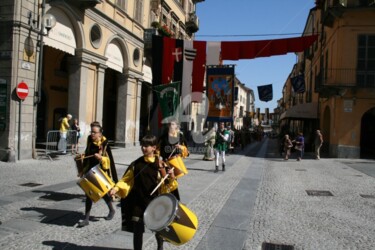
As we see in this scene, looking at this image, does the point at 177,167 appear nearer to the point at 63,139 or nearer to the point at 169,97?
the point at 169,97

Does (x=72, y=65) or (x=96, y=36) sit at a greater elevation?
(x=96, y=36)

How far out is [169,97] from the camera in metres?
9.27

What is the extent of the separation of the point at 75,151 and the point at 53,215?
9153 millimetres

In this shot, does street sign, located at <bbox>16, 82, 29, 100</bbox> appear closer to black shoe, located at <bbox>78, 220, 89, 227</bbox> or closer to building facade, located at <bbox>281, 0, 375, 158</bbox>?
black shoe, located at <bbox>78, 220, 89, 227</bbox>

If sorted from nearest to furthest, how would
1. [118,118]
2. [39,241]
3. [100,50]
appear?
[39,241]
[100,50]
[118,118]

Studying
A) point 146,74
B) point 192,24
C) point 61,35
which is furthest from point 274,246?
point 192,24

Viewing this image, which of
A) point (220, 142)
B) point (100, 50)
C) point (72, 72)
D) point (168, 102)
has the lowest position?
point (220, 142)

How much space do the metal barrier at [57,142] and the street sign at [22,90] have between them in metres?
1.67

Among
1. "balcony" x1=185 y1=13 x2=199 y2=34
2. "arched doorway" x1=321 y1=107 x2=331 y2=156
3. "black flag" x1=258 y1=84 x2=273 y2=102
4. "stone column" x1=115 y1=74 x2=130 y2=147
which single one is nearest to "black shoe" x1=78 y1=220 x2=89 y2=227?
"stone column" x1=115 y1=74 x2=130 y2=147

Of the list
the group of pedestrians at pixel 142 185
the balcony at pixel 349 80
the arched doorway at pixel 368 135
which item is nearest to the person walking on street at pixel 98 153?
the group of pedestrians at pixel 142 185

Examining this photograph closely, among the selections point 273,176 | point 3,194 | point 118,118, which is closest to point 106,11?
point 118,118

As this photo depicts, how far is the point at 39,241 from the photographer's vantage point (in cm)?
474

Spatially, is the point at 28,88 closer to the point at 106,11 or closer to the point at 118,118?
the point at 106,11

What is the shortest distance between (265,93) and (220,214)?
75.8ft
